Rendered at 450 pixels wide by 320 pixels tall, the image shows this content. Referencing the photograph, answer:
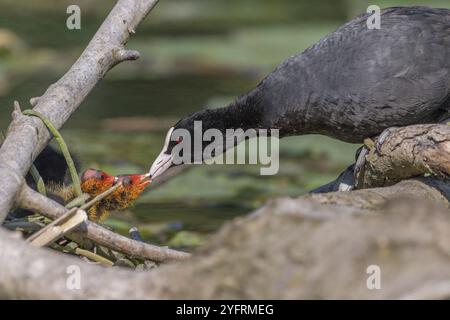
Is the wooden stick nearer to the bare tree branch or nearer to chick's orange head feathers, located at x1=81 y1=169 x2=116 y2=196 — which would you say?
the bare tree branch

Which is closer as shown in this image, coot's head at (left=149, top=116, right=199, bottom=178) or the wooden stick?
the wooden stick

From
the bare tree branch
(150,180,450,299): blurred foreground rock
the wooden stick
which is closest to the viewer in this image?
(150,180,450,299): blurred foreground rock

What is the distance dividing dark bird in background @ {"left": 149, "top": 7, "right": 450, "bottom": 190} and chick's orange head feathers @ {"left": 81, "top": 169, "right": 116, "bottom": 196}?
91 centimetres

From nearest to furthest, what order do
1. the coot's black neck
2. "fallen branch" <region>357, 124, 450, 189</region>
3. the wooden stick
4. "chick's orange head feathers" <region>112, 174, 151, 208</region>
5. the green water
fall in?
1. the wooden stick
2. "fallen branch" <region>357, 124, 450, 189</region>
3. "chick's orange head feathers" <region>112, 174, 151, 208</region>
4. the coot's black neck
5. the green water

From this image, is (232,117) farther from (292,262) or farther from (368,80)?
(292,262)

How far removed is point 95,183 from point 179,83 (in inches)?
196

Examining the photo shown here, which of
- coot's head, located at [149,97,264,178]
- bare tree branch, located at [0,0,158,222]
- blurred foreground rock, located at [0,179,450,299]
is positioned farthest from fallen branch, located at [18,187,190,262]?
coot's head, located at [149,97,264,178]

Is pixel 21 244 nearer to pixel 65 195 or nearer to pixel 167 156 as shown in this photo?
pixel 65 195

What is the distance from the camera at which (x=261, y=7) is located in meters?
A: 12.6

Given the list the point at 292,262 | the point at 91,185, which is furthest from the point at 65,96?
the point at 292,262

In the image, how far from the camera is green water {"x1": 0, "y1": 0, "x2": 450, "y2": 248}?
616 centimetres

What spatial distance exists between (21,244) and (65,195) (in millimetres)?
1818

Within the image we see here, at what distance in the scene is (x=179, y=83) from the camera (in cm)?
926

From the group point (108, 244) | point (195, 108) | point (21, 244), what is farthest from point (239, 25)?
point (21, 244)
